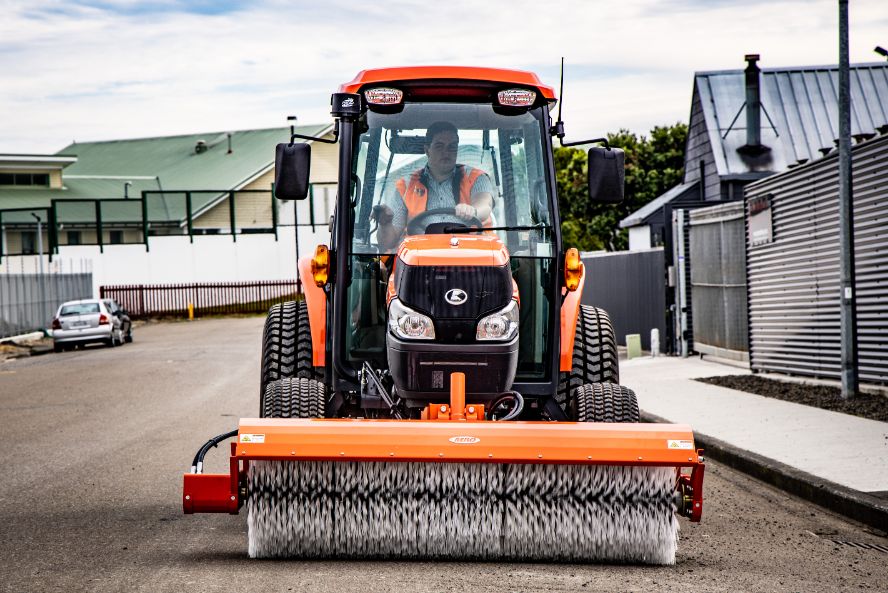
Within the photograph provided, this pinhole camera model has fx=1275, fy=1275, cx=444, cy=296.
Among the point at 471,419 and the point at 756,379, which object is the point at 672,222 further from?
the point at 471,419

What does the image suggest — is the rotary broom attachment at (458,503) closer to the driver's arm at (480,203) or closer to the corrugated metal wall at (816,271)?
the driver's arm at (480,203)

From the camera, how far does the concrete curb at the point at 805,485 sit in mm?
8430

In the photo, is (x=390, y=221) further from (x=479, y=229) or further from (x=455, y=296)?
(x=455, y=296)

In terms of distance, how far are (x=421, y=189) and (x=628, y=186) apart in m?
47.5

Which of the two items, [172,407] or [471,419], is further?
[172,407]

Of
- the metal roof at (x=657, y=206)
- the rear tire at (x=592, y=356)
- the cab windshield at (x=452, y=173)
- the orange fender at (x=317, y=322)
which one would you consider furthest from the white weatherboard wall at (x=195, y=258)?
the cab windshield at (x=452, y=173)

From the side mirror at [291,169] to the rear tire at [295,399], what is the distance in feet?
3.83

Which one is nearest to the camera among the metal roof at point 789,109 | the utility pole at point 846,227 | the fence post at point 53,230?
the utility pole at point 846,227

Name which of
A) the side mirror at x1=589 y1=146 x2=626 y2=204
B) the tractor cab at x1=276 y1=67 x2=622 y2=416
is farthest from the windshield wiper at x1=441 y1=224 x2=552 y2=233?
the side mirror at x1=589 y1=146 x2=626 y2=204

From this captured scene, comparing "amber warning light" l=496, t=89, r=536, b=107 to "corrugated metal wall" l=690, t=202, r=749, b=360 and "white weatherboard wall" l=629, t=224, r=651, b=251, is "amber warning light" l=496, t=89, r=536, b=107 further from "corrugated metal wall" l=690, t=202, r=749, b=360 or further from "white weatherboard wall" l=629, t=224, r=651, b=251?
"white weatherboard wall" l=629, t=224, r=651, b=251

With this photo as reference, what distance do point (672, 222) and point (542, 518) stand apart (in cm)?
1795

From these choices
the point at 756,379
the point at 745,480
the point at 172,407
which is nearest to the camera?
the point at 745,480

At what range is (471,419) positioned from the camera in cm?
722

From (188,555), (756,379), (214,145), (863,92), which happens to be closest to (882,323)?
(756,379)
